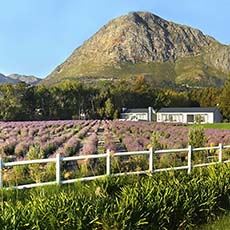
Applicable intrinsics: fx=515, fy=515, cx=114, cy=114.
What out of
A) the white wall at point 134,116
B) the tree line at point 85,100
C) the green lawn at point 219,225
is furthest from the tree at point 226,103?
the green lawn at point 219,225

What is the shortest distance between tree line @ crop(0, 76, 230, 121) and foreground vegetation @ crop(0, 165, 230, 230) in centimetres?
7666

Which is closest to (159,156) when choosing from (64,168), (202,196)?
(64,168)

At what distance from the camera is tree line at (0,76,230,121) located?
92.6m

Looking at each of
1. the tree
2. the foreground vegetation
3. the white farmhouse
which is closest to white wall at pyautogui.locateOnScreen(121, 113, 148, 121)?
the white farmhouse

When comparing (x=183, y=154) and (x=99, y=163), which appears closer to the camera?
(x=99, y=163)

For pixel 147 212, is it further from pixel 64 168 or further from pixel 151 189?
pixel 64 168

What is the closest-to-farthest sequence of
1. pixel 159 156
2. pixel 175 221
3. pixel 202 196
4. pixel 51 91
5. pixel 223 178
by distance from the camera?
pixel 175 221, pixel 202 196, pixel 223 178, pixel 159 156, pixel 51 91

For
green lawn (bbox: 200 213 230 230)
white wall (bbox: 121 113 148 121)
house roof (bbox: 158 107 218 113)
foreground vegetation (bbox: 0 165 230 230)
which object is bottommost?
green lawn (bbox: 200 213 230 230)

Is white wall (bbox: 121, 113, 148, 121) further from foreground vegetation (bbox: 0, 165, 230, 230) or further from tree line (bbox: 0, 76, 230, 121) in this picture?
foreground vegetation (bbox: 0, 165, 230, 230)

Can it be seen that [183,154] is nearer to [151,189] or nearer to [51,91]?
[151,189]

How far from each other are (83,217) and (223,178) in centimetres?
452

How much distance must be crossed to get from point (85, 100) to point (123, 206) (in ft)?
326

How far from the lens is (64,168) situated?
1588cm

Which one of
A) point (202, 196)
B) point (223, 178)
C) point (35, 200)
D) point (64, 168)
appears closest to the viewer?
point (35, 200)
